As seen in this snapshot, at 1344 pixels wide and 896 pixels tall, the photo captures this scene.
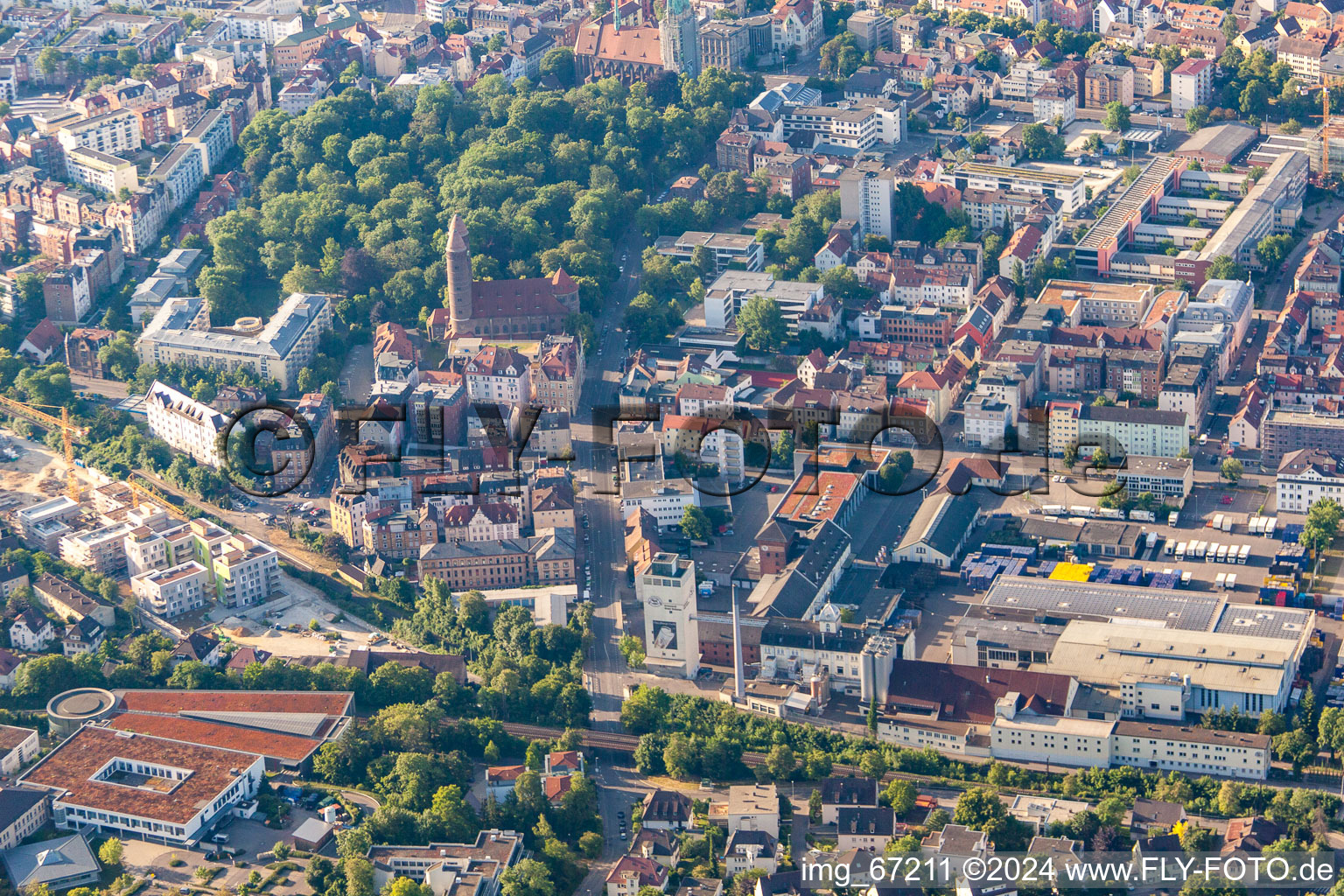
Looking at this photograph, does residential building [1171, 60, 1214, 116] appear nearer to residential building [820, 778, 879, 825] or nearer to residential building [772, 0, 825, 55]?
residential building [772, 0, 825, 55]

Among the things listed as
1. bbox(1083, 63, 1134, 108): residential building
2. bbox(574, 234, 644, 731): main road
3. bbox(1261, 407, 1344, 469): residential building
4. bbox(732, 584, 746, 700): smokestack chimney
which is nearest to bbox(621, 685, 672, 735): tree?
bbox(574, 234, 644, 731): main road

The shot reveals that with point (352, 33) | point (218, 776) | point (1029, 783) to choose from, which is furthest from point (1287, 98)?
point (218, 776)

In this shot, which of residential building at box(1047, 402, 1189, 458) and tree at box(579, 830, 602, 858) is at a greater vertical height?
residential building at box(1047, 402, 1189, 458)

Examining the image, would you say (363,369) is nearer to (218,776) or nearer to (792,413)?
(792,413)

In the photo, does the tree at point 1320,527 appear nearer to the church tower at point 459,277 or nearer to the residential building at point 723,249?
the residential building at point 723,249

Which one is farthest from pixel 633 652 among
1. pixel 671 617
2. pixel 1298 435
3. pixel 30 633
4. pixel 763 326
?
pixel 1298 435

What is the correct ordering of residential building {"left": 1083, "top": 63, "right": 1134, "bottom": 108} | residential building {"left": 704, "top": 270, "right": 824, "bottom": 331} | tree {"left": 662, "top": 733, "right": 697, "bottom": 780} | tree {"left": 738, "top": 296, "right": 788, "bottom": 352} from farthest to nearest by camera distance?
residential building {"left": 1083, "top": 63, "right": 1134, "bottom": 108}
residential building {"left": 704, "top": 270, "right": 824, "bottom": 331}
tree {"left": 738, "top": 296, "right": 788, "bottom": 352}
tree {"left": 662, "top": 733, "right": 697, "bottom": 780}

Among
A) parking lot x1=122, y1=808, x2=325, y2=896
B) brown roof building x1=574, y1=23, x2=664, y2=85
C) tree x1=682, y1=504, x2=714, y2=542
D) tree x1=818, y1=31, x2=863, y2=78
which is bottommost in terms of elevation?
parking lot x1=122, y1=808, x2=325, y2=896
